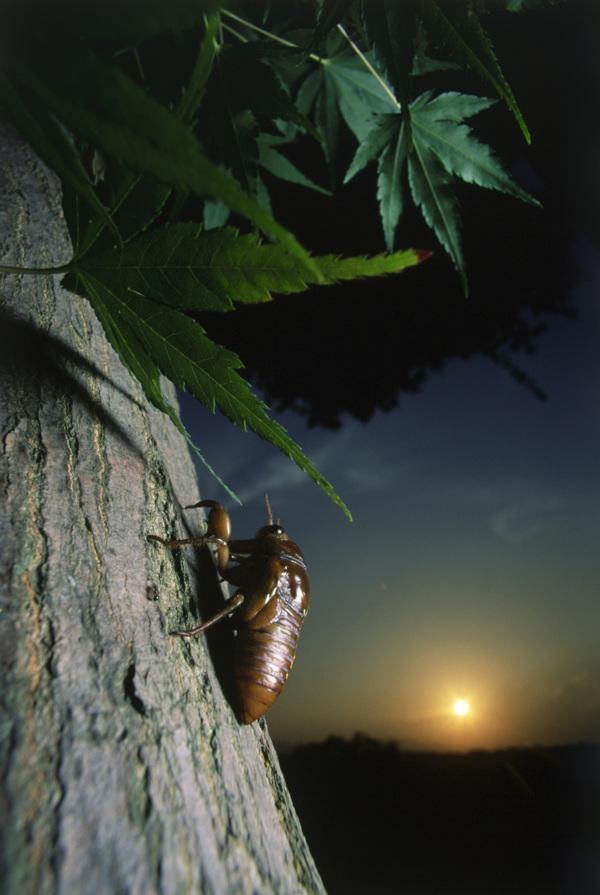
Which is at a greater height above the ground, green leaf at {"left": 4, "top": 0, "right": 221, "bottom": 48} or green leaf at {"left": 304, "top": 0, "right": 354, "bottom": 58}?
green leaf at {"left": 304, "top": 0, "right": 354, "bottom": 58}

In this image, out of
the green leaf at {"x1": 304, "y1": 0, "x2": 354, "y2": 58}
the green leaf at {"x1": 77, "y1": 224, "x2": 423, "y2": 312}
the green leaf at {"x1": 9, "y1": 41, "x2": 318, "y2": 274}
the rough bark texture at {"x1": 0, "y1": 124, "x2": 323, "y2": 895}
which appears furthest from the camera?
the green leaf at {"x1": 304, "y1": 0, "x2": 354, "y2": 58}

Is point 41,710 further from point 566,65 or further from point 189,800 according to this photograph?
point 566,65

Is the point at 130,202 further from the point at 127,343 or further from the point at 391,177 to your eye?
the point at 391,177

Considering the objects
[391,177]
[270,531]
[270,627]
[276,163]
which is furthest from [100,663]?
[276,163]

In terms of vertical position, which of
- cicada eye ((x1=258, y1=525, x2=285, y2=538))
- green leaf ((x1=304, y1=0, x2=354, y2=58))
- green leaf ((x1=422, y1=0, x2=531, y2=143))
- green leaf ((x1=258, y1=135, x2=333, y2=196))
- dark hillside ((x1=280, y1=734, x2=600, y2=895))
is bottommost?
dark hillside ((x1=280, y1=734, x2=600, y2=895))

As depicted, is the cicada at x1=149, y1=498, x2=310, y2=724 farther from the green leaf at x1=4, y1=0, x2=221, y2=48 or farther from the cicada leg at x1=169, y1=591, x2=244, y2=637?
the green leaf at x1=4, y1=0, x2=221, y2=48

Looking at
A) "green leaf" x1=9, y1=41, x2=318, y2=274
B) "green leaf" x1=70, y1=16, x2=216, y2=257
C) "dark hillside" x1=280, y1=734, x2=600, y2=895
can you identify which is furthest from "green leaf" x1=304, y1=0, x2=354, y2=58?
"dark hillside" x1=280, y1=734, x2=600, y2=895

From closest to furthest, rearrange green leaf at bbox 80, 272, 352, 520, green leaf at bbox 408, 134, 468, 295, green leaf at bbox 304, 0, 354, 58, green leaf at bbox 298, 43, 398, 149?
green leaf at bbox 80, 272, 352, 520 → green leaf at bbox 304, 0, 354, 58 → green leaf at bbox 408, 134, 468, 295 → green leaf at bbox 298, 43, 398, 149
